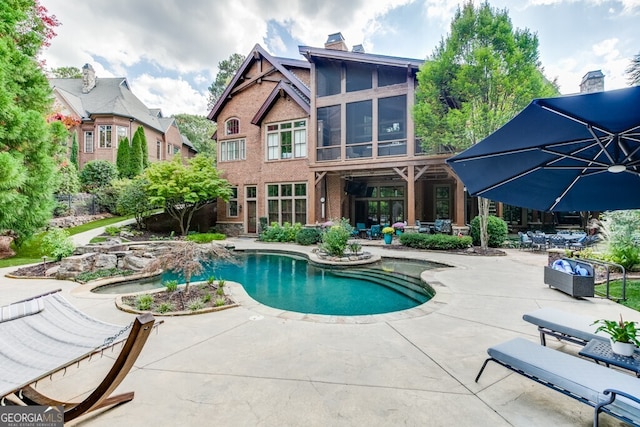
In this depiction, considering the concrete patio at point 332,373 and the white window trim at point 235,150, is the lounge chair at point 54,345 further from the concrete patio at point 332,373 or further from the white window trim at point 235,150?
the white window trim at point 235,150

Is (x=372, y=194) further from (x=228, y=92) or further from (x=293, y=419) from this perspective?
(x=293, y=419)

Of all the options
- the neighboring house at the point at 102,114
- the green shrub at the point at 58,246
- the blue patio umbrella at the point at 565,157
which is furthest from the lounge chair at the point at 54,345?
the neighboring house at the point at 102,114

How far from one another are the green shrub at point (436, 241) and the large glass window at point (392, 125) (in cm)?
417

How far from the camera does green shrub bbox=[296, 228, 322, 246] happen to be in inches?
547

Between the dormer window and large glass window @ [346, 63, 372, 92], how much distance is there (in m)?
7.53

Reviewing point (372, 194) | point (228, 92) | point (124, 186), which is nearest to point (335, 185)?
point (372, 194)

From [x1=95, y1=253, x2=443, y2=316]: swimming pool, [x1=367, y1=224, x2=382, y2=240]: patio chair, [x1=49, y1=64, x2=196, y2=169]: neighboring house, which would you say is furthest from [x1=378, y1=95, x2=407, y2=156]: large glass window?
[x1=49, y1=64, x2=196, y2=169]: neighboring house

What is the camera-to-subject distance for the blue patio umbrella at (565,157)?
6.97ft

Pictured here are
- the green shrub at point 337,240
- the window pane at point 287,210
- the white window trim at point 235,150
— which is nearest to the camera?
the green shrub at point 337,240

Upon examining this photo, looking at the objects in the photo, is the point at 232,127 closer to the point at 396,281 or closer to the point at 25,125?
the point at 25,125

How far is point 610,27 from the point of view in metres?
12.2

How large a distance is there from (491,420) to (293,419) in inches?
56.7

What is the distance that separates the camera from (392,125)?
1599cm

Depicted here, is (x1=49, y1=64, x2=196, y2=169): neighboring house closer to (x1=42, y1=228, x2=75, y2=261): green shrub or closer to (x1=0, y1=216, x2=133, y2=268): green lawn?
(x1=0, y1=216, x2=133, y2=268): green lawn
